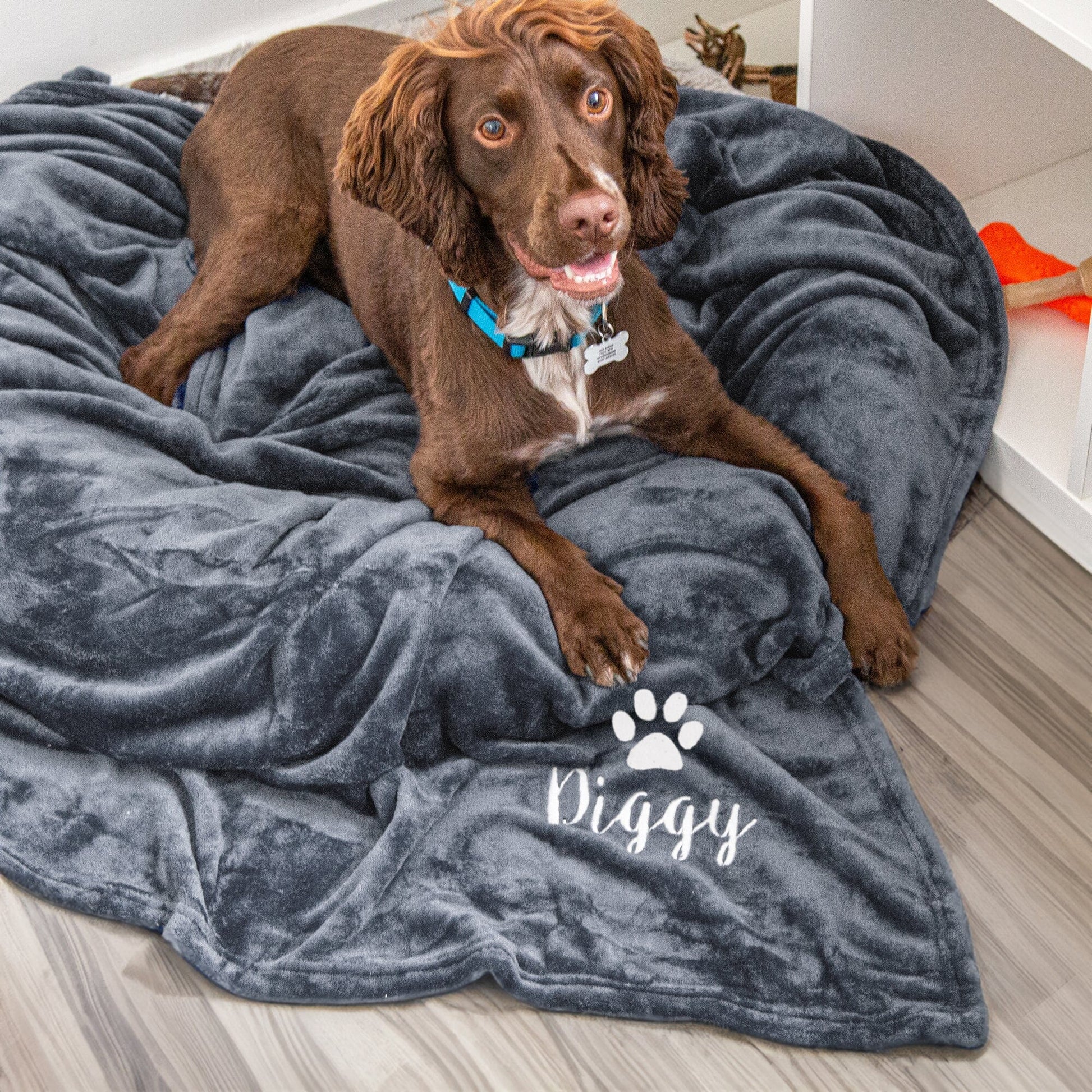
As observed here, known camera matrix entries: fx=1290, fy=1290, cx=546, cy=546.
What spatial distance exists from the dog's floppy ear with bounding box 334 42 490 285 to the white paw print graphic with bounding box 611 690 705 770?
2.51ft

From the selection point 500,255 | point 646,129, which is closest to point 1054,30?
point 646,129

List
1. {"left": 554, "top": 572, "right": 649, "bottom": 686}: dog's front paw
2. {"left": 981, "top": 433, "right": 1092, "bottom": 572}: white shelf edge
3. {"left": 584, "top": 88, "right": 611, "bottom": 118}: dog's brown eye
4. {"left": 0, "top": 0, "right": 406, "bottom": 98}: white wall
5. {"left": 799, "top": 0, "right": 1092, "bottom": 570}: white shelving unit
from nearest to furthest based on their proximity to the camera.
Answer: {"left": 584, "top": 88, "right": 611, "bottom": 118}: dog's brown eye, {"left": 554, "top": 572, "right": 649, "bottom": 686}: dog's front paw, {"left": 981, "top": 433, "right": 1092, "bottom": 572}: white shelf edge, {"left": 799, "top": 0, "right": 1092, "bottom": 570}: white shelving unit, {"left": 0, "top": 0, "right": 406, "bottom": 98}: white wall

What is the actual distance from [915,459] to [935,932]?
2.97ft

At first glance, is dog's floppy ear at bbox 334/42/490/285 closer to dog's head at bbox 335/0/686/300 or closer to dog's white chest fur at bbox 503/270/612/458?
dog's head at bbox 335/0/686/300

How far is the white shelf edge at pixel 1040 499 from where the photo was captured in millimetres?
2422

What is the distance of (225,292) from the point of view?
2.76 m

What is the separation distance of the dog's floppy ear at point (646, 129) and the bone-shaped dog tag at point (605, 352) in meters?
0.17

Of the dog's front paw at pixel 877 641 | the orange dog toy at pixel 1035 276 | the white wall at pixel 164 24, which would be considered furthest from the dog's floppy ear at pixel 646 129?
the white wall at pixel 164 24

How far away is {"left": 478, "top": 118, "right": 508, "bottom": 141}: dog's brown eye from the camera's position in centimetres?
190

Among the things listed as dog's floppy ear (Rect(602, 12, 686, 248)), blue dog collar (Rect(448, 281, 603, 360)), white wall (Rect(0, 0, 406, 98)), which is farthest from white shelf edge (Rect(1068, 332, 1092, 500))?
white wall (Rect(0, 0, 406, 98))

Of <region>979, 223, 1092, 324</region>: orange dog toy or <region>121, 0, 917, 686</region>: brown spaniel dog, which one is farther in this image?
<region>979, 223, 1092, 324</region>: orange dog toy

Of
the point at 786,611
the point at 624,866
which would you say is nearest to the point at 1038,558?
the point at 786,611

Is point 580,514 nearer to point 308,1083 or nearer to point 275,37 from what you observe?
point 308,1083

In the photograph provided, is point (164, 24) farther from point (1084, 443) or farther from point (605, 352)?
point (1084, 443)
